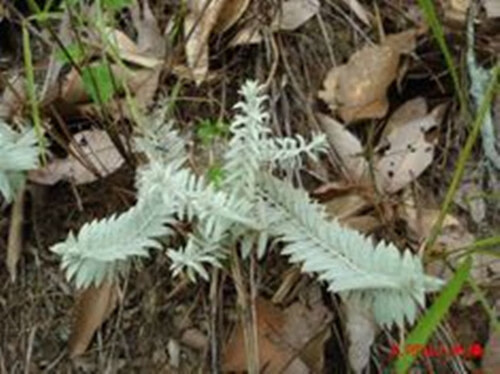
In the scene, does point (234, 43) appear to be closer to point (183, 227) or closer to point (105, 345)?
point (183, 227)

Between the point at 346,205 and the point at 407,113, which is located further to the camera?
→ the point at 407,113

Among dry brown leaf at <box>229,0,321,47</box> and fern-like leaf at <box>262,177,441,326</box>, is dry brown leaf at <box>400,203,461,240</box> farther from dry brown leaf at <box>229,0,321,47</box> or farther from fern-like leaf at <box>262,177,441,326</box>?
dry brown leaf at <box>229,0,321,47</box>

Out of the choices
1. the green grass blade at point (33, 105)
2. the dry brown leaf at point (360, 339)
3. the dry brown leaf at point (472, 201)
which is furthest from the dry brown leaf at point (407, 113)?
the green grass blade at point (33, 105)

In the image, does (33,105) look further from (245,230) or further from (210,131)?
(245,230)

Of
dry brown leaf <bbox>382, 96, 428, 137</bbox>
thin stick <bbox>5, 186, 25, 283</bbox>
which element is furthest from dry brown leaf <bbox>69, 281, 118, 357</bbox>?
dry brown leaf <bbox>382, 96, 428, 137</bbox>

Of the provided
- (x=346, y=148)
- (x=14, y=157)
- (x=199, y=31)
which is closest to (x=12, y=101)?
(x=14, y=157)
